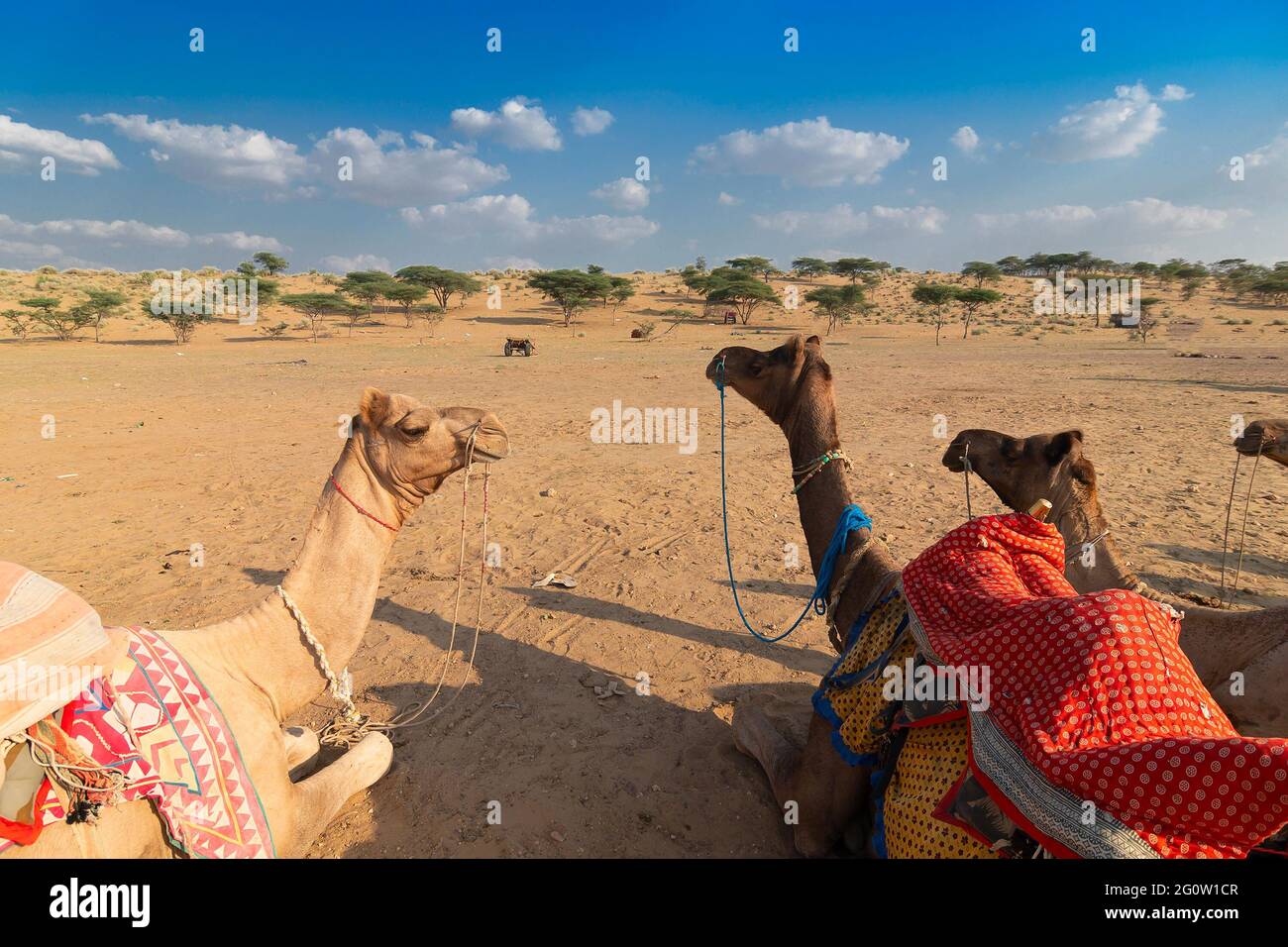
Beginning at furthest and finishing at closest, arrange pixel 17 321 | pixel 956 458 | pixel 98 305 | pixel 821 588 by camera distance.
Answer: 1. pixel 17 321
2. pixel 98 305
3. pixel 956 458
4. pixel 821 588

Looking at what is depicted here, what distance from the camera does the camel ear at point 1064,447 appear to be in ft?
12.9

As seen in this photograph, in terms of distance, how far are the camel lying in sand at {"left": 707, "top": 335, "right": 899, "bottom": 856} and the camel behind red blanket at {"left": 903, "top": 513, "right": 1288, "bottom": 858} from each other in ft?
2.28

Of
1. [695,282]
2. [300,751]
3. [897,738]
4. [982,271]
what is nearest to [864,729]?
[897,738]

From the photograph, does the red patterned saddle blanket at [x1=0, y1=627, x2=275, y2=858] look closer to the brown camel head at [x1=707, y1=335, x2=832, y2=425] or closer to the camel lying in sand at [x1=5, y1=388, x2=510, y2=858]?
the camel lying in sand at [x1=5, y1=388, x2=510, y2=858]

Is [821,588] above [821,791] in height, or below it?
above

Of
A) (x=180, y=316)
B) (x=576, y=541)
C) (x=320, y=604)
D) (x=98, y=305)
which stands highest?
(x=98, y=305)

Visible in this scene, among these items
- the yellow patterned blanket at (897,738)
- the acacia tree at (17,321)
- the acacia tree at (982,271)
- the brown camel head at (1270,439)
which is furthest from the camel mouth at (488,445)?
the acacia tree at (982,271)

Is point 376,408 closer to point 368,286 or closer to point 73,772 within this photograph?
point 73,772

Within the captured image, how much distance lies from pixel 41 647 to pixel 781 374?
11.2ft

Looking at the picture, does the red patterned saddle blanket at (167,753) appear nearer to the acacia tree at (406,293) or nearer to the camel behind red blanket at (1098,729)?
the camel behind red blanket at (1098,729)

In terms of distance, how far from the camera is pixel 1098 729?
1.84 m

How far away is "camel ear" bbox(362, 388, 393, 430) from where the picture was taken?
2.80 metres

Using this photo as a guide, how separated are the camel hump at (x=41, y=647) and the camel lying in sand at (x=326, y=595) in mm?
515
